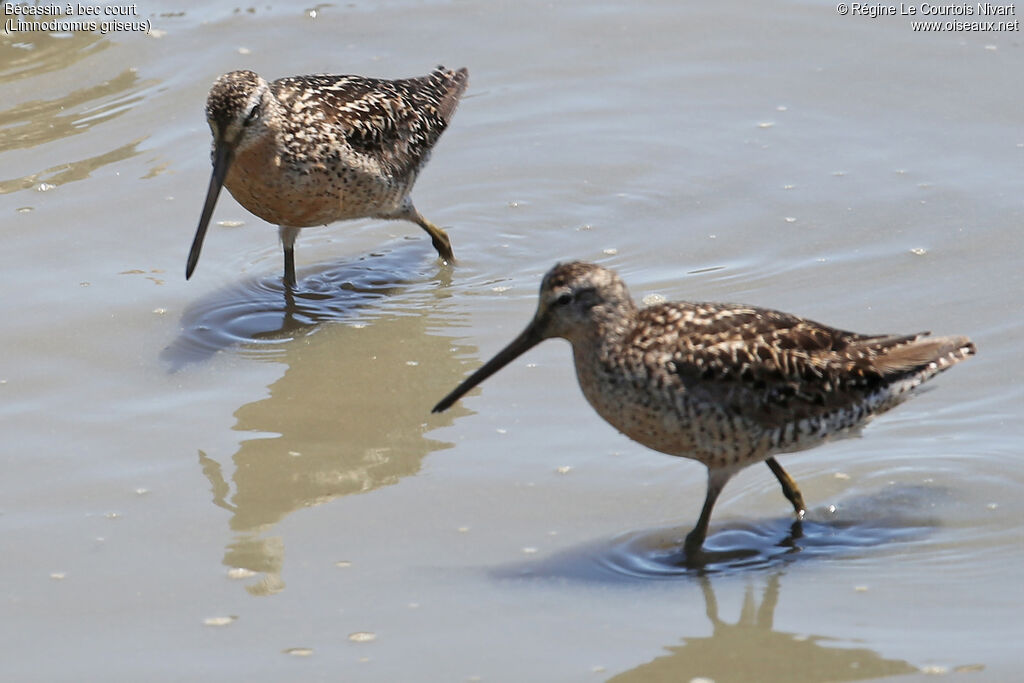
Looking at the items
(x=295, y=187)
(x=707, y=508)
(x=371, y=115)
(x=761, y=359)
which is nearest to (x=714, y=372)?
(x=761, y=359)

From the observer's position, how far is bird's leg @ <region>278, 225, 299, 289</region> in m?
7.64

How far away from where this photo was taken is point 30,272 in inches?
300

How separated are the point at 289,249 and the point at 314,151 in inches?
A: 21.9

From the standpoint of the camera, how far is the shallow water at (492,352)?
4898 millimetres

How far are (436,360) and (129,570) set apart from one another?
215 cm

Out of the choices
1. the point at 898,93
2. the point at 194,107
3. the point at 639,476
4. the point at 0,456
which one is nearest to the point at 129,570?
the point at 0,456

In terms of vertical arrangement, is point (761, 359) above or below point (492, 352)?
above

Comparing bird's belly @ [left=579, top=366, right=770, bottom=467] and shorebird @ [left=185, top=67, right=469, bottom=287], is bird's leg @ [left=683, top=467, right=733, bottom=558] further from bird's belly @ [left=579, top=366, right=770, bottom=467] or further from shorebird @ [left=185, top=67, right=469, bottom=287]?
shorebird @ [left=185, top=67, right=469, bottom=287]

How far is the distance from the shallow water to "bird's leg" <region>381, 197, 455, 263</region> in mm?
97

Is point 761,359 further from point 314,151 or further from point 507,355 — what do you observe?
point 314,151

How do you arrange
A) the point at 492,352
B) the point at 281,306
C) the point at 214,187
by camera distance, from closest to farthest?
the point at 492,352, the point at 214,187, the point at 281,306

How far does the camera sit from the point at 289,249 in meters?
7.67

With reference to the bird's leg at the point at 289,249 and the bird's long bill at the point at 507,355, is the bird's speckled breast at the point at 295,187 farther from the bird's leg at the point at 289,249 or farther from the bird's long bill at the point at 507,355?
the bird's long bill at the point at 507,355

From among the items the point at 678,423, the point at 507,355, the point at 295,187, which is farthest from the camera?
the point at 295,187
